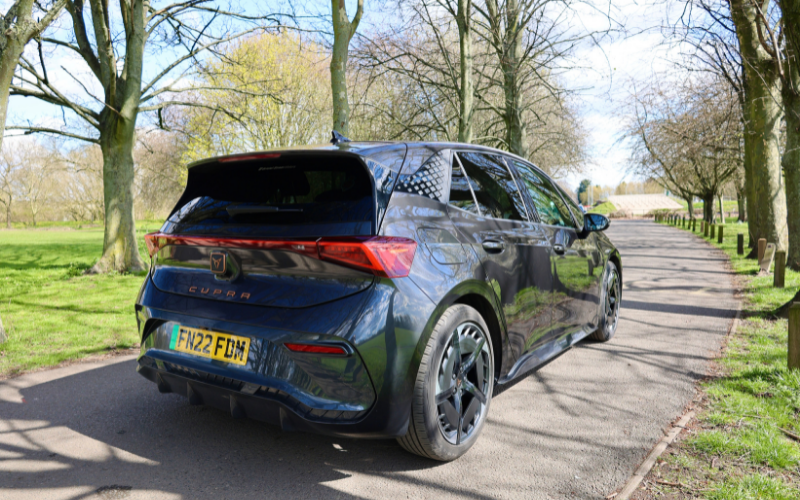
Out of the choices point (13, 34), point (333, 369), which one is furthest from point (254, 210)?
point (13, 34)

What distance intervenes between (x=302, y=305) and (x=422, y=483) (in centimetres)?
111

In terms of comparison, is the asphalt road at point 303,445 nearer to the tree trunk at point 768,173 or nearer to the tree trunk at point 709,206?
the tree trunk at point 768,173

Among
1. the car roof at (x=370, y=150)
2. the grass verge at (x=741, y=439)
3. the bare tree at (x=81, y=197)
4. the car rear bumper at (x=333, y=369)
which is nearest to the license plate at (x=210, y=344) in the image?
the car rear bumper at (x=333, y=369)

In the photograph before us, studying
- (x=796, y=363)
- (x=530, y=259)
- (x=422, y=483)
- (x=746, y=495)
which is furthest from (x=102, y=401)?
(x=796, y=363)

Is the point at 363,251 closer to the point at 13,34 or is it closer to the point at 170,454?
the point at 170,454

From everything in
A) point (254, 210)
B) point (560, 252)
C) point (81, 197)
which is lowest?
point (560, 252)

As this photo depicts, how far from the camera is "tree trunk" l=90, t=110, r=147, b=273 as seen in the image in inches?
458

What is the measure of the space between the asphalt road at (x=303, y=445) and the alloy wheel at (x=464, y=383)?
7.7 inches

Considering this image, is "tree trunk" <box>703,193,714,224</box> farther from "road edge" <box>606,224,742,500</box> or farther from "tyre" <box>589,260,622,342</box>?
"road edge" <box>606,224,742,500</box>

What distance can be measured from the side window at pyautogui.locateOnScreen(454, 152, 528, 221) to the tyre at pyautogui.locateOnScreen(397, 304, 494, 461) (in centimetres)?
78

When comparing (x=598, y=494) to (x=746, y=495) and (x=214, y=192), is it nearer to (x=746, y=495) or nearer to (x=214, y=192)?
(x=746, y=495)

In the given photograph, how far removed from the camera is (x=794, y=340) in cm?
423

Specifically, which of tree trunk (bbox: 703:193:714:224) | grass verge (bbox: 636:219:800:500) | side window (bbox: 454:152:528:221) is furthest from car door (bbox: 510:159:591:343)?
tree trunk (bbox: 703:193:714:224)

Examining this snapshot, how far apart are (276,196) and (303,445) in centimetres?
146
